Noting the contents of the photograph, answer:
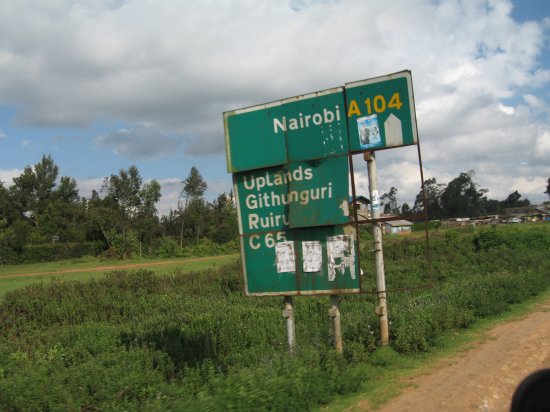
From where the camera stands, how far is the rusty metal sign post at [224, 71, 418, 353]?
7.40m

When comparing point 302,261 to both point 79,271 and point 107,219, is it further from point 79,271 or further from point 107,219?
point 107,219

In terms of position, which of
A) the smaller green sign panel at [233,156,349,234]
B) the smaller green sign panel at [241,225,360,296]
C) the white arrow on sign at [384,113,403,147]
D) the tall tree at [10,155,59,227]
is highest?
the tall tree at [10,155,59,227]

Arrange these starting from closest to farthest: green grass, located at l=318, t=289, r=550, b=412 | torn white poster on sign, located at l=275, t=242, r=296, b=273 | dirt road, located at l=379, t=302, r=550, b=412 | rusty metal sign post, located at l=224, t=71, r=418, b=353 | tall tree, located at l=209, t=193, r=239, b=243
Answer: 1. dirt road, located at l=379, t=302, r=550, b=412
2. green grass, located at l=318, t=289, r=550, b=412
3. rusty metal sign post, located at l=224, t=71, r=418, b=353
4. torn white poster on sign, located at l=275, t=242, r=296, b=273
5. tall tree, located at l=209, t=193, r=239, b=243

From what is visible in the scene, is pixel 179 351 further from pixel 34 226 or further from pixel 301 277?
pixel 34 226

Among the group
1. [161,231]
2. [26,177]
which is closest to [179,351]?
[161,231]

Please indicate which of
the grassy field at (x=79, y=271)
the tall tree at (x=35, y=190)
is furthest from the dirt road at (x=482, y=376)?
the tall tree at (x=35, y=190)

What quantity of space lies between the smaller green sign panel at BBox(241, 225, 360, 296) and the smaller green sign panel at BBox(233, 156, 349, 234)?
17 centimetres

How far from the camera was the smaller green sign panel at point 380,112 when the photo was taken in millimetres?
7297

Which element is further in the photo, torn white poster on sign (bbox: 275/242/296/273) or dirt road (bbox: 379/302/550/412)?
torn white poster on sign (bbox: 275/242/296/273)

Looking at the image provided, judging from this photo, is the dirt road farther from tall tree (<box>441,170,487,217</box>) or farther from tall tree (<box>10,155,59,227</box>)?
tall tree (<box>441,170,487,217</box>)

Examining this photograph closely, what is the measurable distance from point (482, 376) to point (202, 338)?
25.4 ft

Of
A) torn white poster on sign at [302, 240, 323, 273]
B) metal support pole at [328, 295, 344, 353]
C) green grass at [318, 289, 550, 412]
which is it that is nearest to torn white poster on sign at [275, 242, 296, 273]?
torn white poster on sign at [302, 240, 323, 273]

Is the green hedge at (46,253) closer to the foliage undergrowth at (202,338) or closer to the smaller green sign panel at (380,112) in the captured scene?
the foliage undergrowth at (202,338)

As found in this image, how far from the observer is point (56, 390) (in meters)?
7.91
